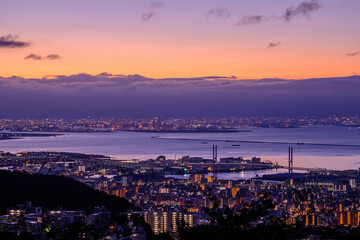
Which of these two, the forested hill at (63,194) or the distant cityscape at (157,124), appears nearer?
the forested hill at (63,194)

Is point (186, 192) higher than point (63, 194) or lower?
lower

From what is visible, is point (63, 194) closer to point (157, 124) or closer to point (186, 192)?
point (186, 192)

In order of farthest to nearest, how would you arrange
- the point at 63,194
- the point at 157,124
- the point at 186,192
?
the point at 157,124
the point at 186,192
the point at 63,194

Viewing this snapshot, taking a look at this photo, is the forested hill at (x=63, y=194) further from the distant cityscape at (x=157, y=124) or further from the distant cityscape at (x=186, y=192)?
the distant cityscape at (x=157, y=124)

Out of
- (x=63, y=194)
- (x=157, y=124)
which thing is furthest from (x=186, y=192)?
(x=157, y=124)

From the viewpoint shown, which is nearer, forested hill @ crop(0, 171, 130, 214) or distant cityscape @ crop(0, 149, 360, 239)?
distant cityscape @ crop(0, 149, 360, 239)

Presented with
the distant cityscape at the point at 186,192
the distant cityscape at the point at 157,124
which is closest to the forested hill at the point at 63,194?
the distant cityscape at the point at 186,192

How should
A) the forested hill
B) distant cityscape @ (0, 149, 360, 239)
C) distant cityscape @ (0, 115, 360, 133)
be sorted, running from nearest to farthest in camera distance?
distant cityscape @ (0, 149, 360, 239) < the forested hill < distant cityscape @ (0, 115, 360, 133)

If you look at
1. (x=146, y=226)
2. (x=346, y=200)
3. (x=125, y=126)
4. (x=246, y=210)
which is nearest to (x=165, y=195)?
(x=346, y=200)

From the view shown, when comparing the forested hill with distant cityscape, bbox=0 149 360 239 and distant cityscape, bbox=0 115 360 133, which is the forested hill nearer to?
distant cityscape, bbox=0 149 360 239

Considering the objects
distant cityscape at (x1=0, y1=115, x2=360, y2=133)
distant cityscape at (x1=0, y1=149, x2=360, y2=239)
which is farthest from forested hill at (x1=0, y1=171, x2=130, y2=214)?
distant cityscape at (x1=0, y1=115, x2=360, y2=133)

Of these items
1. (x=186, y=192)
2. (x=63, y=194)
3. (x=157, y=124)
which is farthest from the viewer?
(x=157, y=124)

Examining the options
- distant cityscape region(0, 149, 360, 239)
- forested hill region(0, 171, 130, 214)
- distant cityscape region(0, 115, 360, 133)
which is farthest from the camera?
distant cityscape region(0, 115, 360, 133)
